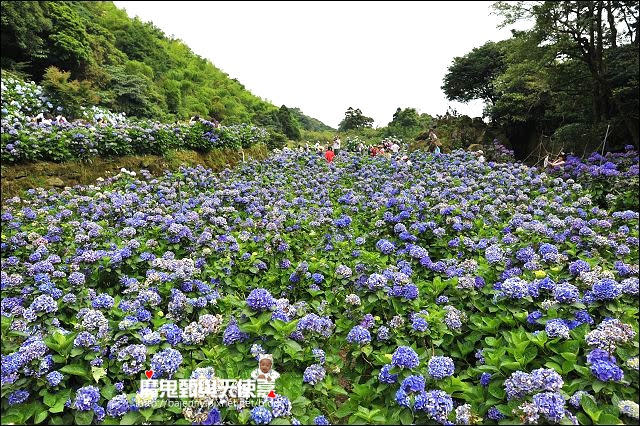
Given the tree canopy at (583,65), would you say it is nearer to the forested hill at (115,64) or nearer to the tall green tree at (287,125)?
the forested hill at (115,64)

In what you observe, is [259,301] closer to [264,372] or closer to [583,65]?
[264,372]

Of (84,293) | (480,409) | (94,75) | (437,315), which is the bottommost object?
(480,409)

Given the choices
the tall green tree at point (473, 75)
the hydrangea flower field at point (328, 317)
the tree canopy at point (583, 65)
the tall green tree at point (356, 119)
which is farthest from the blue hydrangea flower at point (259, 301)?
the tall green tree at point (356, 119)

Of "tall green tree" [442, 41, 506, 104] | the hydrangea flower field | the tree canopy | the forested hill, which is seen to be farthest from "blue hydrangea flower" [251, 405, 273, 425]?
"tall green tree" [442, 41, 506, 104]

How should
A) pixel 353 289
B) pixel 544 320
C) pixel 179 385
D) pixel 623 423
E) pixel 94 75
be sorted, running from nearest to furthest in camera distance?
pixel 623 423 → pixel 179 385 → pixel 544 320 → pixel 353 289 → pixel 94 75

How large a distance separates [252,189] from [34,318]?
15.0ft

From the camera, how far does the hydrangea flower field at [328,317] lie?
1.94m

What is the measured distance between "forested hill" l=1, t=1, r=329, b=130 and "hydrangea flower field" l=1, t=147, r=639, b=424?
8667 millimetres

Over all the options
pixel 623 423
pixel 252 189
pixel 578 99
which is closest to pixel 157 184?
pixel 252 189

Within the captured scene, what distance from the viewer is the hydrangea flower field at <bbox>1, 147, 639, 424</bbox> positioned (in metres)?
1.94

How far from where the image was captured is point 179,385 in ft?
6.46

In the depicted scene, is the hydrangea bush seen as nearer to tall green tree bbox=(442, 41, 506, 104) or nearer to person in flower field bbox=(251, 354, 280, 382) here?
person in flower field bbox=(251, 354, 280, 382)

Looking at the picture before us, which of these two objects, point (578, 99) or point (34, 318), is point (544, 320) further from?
point (578, 99)

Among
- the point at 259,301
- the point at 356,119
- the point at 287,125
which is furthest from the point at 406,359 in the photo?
the point at 356,119
